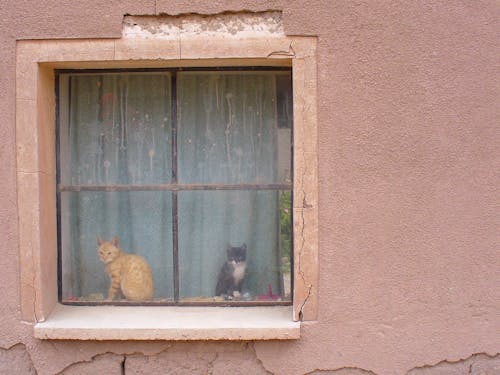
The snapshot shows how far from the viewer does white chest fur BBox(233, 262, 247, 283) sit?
9.91ft

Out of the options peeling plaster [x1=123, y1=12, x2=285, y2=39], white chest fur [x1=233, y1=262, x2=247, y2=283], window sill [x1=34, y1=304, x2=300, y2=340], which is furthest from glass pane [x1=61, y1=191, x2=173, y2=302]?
peeling plaster [x1=123, y1=12, x2=285, y2=39]

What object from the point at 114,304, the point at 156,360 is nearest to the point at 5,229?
the point at 114,304

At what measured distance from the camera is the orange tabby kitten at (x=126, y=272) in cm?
303

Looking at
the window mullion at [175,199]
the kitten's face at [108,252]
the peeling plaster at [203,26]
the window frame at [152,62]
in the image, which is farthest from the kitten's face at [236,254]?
the peeling plaster at [203,26]

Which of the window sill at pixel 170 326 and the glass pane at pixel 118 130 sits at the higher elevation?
the glass pane at pixel 118 130

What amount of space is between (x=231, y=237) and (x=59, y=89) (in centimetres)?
124

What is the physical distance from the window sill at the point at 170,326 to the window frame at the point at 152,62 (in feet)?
0.07

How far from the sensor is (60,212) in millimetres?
2961

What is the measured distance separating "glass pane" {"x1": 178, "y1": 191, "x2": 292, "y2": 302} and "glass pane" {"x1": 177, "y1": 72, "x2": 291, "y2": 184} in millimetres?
114

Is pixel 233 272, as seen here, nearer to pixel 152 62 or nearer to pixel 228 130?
pixel 228 130

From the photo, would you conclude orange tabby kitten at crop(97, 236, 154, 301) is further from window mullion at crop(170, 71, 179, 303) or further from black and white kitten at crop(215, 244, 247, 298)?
black and white kitten at crop(215, 244, 247, 298)

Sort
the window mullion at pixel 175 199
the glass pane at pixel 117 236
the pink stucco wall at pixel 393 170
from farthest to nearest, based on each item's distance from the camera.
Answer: the glass pane at pixel 117 236
the window mullion at pixel 175 199
the pink stucco wall at pixel 393 170

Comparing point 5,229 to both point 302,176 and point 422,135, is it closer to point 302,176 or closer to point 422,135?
point 302,176

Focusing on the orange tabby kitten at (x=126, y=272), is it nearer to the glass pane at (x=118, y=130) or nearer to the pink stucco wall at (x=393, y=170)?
the glass pane at (x=118, y=130)
